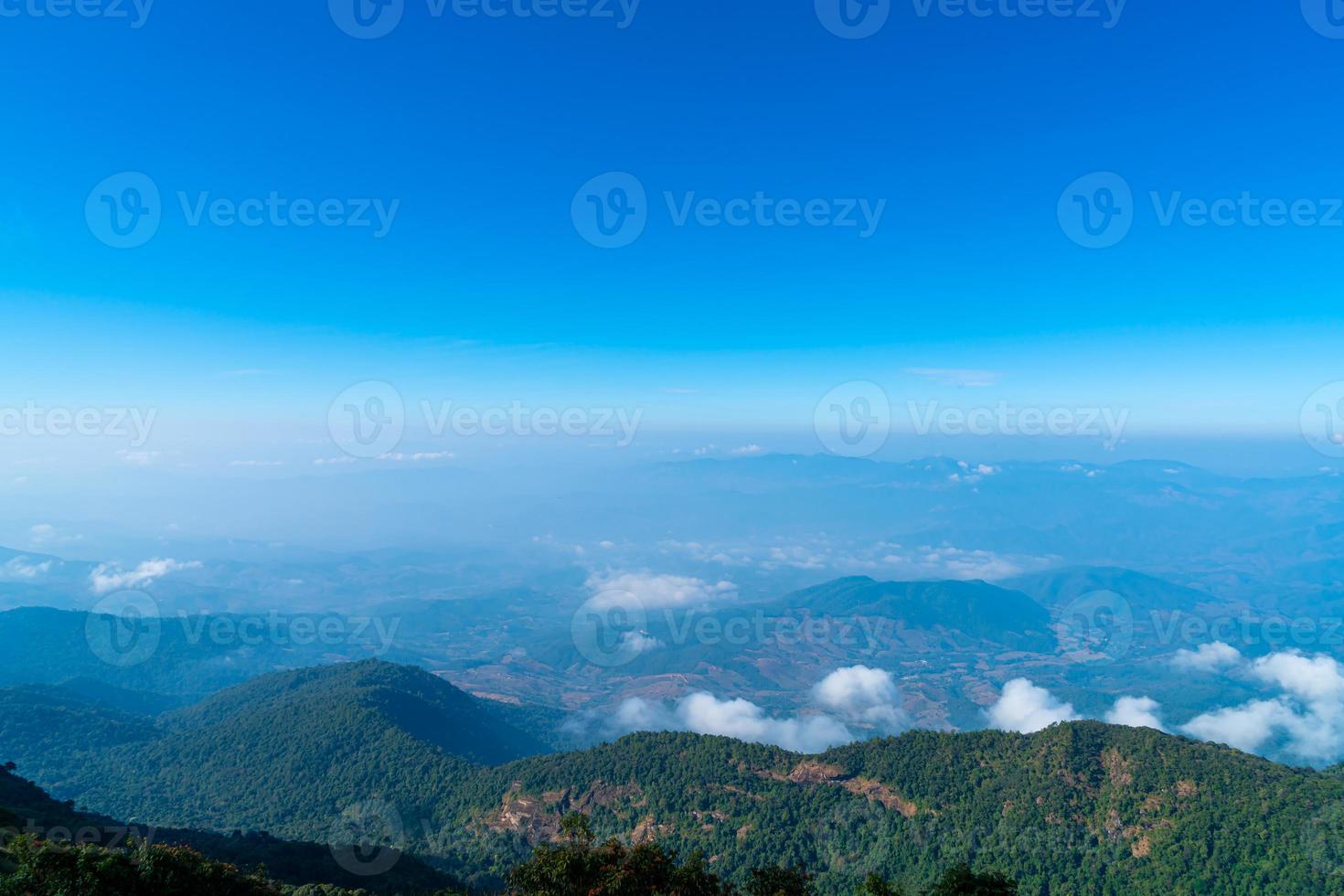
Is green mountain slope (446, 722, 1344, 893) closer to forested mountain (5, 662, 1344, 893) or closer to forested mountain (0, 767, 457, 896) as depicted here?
forested mountain (5, 662, 1344, 893)

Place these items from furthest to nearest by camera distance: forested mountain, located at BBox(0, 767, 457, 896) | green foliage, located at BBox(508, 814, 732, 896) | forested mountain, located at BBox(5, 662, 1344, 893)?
forested mountain, located at BBox(5, 662, 1344, 893) → green foliage, located at BBox(508, 814, 732, 896) → forested mountain, located at BBox(0, 767, 457, 896)

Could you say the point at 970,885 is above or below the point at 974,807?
above

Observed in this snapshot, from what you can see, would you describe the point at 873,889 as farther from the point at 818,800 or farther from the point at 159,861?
the point at 818,800

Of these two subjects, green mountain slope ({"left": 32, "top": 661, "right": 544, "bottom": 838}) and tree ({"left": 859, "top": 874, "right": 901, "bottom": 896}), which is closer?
tree ({"left": 859, "top": 874, "right": 901, "bottom": 896})

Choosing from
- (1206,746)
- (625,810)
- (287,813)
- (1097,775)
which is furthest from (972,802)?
(287,813)

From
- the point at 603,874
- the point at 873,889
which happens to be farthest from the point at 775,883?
the point at 603,874

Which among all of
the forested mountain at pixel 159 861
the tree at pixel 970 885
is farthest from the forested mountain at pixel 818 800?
the tree at pixel 970 885

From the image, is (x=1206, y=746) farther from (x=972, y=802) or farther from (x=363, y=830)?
(x=363, y=830)

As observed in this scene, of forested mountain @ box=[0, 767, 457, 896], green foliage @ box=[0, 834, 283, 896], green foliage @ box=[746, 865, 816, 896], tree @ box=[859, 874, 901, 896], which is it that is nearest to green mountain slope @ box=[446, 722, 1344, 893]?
forested mountain @ box=[0, 767, 457, 896]
